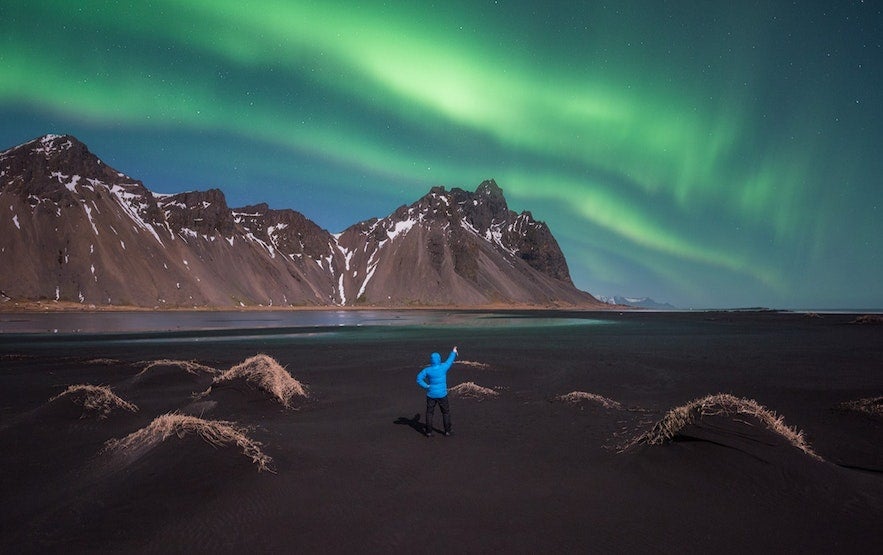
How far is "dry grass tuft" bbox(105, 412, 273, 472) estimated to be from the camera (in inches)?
362

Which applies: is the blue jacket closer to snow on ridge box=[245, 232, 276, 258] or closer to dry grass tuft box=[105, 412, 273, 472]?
dry grass tuft box=[105, 412, 273, 472]

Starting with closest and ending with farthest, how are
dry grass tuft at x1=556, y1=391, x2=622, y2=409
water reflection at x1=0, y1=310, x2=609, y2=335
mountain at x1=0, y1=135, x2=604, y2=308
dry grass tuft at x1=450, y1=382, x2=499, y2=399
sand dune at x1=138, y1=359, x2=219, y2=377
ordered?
dry grass tuft at x1=556, y1=391, x2=622, y2=409, dry grass tuft at x1=450, y1=382, x2=499, y2=399, sand dune at x1=138, y1=359, x2=219, y2=377, water reflection at x1=0, y1=310, x2=609, y2=335, mountain at x1=0, y1=135, x2=604, y2=308

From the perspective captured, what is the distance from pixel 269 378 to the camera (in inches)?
619

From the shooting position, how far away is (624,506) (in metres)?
7.30

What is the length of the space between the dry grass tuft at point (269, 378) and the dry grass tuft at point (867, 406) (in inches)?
688

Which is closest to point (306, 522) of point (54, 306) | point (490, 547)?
point (490, 547)

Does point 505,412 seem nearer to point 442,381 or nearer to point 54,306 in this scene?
point 442,381

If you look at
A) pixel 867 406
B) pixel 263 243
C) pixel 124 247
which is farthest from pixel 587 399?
pixel 263 243

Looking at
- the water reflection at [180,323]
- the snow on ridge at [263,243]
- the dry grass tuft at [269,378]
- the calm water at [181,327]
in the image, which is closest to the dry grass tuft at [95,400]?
the dry grass tuft at [269,378]

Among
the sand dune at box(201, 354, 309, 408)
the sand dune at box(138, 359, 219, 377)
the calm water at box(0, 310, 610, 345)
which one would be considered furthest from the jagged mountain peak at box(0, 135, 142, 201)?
Answer: the sand dune at box(201, 354, 309, 408)

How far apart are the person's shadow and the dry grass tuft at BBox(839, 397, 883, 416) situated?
1305 cm

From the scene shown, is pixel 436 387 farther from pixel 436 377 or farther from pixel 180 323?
pixel 180 323

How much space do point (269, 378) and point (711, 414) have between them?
42.5 feet

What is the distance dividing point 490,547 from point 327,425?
305 inches
